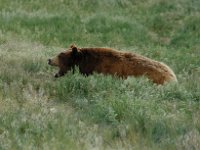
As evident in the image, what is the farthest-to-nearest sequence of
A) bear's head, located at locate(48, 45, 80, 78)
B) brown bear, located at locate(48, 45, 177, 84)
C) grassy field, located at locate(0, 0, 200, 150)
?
1. bear's head, located at locate(48, 45, 80, 78)
2. brown bear, located at locate(48, 45, 177, 84)
3. grassy field, located at locate(0, 0, 200, 150)

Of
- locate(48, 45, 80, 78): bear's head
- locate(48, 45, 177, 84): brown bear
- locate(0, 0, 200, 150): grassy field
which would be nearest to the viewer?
locate(0, 0, 200, 150): grassy field

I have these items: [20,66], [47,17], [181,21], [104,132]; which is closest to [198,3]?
[181,21]

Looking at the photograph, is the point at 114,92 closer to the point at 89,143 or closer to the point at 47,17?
the point at 89,143

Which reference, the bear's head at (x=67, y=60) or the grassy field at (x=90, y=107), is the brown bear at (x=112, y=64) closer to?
the bear's head at (x=67, y=60)

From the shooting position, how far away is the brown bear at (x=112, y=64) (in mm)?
10492

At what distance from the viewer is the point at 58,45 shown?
17484 millimetres

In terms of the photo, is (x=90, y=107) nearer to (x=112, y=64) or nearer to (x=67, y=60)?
(x=112, y=64)

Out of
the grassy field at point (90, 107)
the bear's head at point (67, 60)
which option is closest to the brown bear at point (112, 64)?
the bear's head at point (67, 60)

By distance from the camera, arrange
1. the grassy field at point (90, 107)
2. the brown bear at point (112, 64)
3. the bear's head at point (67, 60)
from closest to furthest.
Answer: the grassy field at point (90, 107) < the brown bear at point (112, 64) < the bear's head at point (67, 60)

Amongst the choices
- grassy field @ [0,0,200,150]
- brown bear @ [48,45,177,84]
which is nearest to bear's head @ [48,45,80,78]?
brown bear @ [48,45,177,84]

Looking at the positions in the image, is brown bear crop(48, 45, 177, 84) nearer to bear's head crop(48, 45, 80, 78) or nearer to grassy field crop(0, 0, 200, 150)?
bear's head crop(48, 45, 80, 78)

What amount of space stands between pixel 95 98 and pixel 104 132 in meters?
1.76

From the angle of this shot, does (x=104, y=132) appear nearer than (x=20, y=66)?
Yes

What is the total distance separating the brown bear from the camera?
34.4 feet
